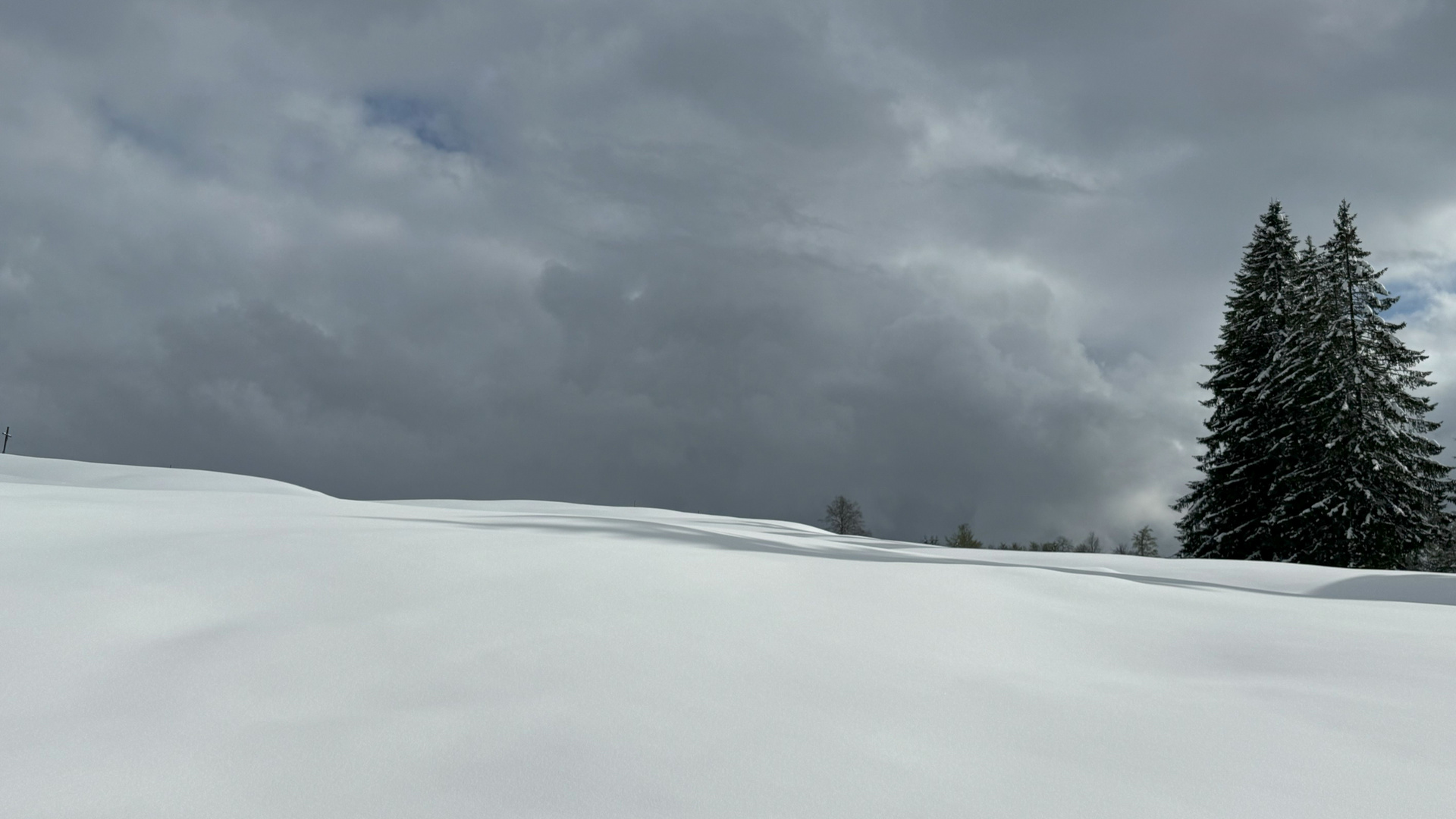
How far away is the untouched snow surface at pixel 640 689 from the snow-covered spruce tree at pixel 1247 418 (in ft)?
54.4

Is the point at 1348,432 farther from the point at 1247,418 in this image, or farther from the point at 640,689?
the point at 640,689

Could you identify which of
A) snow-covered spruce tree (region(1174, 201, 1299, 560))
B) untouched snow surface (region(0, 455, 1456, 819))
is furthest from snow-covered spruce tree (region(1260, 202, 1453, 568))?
untouched snow surface (region(0, 455, 1456, 819))

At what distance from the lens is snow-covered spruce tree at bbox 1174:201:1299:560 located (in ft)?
58.7

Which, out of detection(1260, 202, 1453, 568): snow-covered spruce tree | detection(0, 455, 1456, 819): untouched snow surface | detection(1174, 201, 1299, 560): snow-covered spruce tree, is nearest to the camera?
detection(0, 455, 1456, 819): untouched snow surface

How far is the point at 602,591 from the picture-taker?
2.84 meters

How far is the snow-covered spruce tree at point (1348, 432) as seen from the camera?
52.5 feet

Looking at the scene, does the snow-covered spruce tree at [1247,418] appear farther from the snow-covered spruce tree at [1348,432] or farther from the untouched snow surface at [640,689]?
the untouched snow surface at [640,689]

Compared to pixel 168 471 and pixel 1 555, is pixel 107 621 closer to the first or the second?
pixel 1 555

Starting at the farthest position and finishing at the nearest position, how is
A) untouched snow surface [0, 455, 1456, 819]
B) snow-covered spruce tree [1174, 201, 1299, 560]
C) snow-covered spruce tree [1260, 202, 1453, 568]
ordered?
snow-covered spruce tree [1174, 201, 1299, 560] < snow-covered spruce tree [1260, 202, 1453, 568] < untouched snow surface [0, 455, 1456, 819]

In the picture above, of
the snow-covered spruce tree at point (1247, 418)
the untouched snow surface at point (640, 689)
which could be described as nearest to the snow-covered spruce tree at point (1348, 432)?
the snow-covered spruce tree at point (1247, 418)

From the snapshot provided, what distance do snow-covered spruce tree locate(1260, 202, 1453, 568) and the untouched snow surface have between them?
50.5ft

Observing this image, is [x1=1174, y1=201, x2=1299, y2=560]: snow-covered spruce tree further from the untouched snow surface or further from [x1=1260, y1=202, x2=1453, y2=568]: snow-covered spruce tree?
the untouched snow surface

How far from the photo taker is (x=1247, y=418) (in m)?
18.4

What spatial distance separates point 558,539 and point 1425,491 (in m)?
20.0
